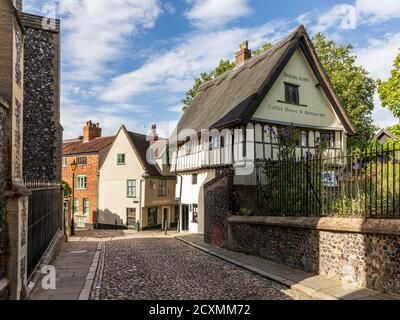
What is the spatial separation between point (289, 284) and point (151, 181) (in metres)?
22.5

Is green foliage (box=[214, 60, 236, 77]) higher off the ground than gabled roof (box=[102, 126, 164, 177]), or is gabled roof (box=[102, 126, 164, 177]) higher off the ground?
green foliage (box=[214, 60, 236, 77])

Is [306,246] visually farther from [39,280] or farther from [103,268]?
[39,280]

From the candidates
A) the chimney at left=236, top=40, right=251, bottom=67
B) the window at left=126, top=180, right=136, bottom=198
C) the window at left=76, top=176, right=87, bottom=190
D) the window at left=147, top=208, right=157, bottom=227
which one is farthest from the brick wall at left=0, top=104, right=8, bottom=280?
the window at left=76, top=176, right=87, bottom=190

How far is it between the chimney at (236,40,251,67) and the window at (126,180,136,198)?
1365cm

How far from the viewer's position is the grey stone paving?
8039 millimetres

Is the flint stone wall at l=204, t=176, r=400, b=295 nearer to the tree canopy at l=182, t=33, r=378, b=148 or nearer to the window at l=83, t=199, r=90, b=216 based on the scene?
the tree canopy at l=182, t=33, r=378, b=148

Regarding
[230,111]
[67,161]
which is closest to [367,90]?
[230,111]

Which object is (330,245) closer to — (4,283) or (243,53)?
(4,283)

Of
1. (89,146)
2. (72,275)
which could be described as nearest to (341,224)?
(72,275)

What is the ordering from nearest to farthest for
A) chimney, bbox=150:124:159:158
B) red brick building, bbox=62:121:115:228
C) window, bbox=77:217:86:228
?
chimney, bbox=150:124:159:158
red brick building, bbox=62:121:115:228
window, bbox=77:217:86:228

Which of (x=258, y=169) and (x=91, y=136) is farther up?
→ (x=91, y=136)

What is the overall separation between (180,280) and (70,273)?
3467 mm

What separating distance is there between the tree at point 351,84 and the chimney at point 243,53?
27.5 ft

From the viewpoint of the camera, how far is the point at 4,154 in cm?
627
